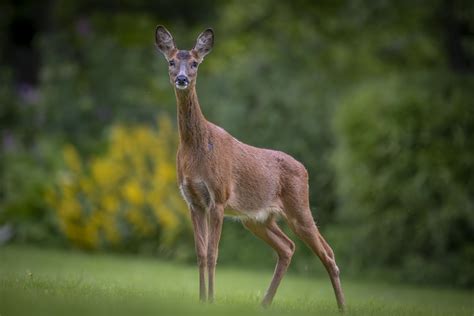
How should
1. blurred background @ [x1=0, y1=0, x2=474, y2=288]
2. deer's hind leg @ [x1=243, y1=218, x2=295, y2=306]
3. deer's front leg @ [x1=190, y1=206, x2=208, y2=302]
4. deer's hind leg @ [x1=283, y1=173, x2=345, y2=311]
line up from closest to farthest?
deer's front leg @ [x1=190, y1=206, x2=208, y2=302] < deer's hind leg @ [x1=283, y1=173, x2=345, y2=311] < deer's hind leg @ [x1=243, y1=218, x2=295, y2=306] < blurred background @ [x1=0, y1=0, x2=474, y2=288]

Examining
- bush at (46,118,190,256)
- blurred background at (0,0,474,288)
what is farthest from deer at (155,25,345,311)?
bush at (46,118,190,256)

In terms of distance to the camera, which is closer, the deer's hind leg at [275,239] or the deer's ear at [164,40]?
the deer's ear at [164,40]

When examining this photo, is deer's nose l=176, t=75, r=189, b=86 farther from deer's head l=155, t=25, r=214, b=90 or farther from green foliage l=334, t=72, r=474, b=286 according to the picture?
green foliage l=334, t=72, r=474, b=286

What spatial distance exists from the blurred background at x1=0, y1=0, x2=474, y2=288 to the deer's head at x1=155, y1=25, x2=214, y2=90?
5738 millimetres

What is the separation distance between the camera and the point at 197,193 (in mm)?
8391

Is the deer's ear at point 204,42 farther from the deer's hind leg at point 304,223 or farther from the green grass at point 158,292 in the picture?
the green grass at point 158,292

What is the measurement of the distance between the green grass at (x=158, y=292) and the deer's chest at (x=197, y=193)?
2.84 feet

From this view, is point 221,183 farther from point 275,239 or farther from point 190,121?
point 275,239

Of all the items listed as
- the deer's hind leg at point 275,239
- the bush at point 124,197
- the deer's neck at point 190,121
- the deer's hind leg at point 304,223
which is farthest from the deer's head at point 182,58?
the bush at point 124,197

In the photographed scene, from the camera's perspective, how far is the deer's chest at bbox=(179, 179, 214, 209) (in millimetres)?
8359

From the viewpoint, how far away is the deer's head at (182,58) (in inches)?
331

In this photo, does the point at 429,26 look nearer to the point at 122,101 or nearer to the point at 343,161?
the point at 343,161

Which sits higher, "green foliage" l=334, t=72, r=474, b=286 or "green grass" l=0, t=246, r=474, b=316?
"green foliage" l=334, t=72, r=474, b=286

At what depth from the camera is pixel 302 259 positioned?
15.2 m
